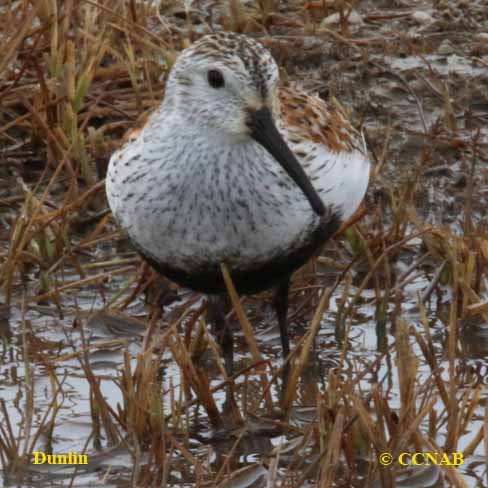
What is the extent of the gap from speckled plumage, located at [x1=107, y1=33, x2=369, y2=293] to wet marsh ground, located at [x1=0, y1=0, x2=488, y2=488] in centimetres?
28

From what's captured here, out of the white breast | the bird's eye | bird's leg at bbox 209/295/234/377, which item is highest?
the bird's eye

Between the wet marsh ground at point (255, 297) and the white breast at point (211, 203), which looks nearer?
the wet marsh ground at point (255, 297)

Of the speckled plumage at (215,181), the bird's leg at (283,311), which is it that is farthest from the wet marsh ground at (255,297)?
the speckled plumage at (215,181)

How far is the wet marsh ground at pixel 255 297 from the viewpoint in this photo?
4594mm

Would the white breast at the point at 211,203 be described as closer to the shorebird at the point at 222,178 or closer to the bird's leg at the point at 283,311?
the shorebird at the point at 222,178

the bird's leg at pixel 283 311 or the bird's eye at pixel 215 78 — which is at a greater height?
the bird's eye at pixel 215 78

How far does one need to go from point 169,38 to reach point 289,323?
6.95ft

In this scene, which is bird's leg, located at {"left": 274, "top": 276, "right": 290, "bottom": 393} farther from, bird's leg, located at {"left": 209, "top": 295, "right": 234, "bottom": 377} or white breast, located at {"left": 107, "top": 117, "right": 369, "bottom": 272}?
white breast, located at {"left": 107, "top": 117, "right": 369, "bottom": 272}

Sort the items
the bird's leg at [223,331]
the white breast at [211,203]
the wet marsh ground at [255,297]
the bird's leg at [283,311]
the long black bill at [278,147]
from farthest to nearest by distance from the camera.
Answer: the bird's leg at [283,311] < the bird's leg at [223,331] < the white breast at [211,203] < the long black bill at [278,147] < the wet marsh ground at [255,297]

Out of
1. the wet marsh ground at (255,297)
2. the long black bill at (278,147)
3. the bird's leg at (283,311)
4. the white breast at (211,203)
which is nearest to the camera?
the wet marsh ground at (255,297)

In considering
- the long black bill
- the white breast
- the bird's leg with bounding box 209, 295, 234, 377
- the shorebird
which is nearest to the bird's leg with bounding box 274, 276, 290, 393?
the bird's leg with bounding box 209, 295, 234, 377

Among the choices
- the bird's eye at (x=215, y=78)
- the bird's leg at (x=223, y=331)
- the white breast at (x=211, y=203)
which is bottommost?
the bird's leg at (x=223, y=331)

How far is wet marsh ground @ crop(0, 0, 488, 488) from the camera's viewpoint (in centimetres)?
Result: 459

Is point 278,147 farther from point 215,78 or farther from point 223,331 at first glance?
point 223,331
